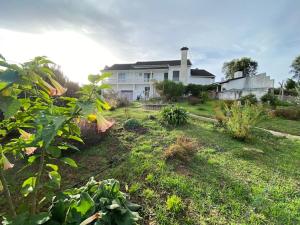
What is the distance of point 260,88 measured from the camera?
23047 millimetres

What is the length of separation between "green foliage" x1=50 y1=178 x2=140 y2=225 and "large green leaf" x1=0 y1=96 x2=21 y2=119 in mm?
1091

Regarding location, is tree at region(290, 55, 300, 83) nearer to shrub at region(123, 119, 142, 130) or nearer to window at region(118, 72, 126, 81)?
window at region(118, 72, 126, 81)

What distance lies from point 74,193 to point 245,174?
3218 mm

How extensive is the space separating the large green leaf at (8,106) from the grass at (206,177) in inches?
71.4

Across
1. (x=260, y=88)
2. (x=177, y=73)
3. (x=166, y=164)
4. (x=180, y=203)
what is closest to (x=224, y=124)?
(x=166, y=164)

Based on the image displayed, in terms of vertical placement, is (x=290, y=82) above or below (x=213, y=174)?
above

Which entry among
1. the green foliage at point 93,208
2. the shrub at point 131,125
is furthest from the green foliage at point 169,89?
the green foliage at point 93,208

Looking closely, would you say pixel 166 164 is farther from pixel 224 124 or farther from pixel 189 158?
pixel 224 124

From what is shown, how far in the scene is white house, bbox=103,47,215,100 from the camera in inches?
1141

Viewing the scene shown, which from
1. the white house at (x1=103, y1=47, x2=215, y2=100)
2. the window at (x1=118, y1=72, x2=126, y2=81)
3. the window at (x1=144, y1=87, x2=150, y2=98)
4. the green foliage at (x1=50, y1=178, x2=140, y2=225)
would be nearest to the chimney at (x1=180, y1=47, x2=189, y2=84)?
the white house at (x1=103, y1=47, x2=215, y2=100)

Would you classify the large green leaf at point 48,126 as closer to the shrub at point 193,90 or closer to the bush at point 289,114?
the bush at point 289,114

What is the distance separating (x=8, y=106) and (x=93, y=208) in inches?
50.7

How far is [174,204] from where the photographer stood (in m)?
3.02

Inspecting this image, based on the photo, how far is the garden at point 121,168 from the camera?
1333 millimetres
